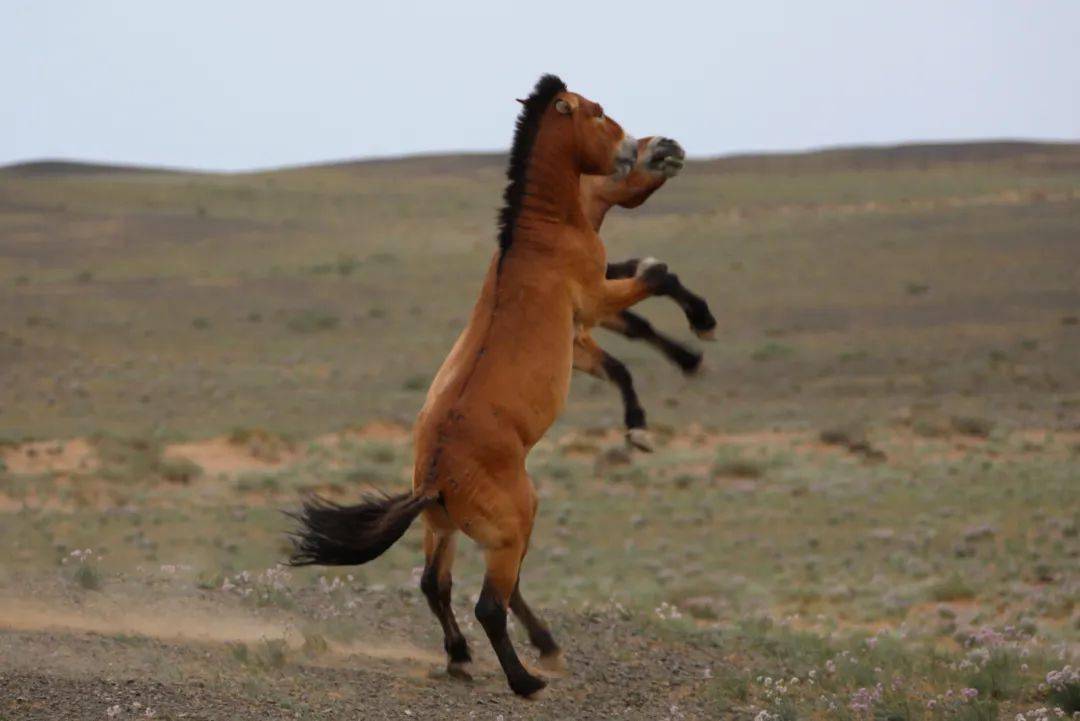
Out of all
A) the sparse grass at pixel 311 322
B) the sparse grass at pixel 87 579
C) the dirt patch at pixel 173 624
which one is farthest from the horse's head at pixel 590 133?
the sparse grass at pixel 311 322

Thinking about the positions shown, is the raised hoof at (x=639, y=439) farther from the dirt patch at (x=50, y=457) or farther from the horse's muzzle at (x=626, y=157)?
the dirt patch at (x=50, y=457)

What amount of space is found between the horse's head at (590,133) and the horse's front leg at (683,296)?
497 mm

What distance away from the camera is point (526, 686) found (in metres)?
8.62

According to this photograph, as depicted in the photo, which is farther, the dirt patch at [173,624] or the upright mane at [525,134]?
the dirt patch at [173,624]

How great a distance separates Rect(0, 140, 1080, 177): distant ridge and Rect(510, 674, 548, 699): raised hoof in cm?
8073

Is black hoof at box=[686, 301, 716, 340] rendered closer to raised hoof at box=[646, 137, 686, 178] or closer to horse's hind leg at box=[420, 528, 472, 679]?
raised hoof at box=[646, 137, 686, 178]

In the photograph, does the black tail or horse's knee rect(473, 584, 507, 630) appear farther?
the black tail

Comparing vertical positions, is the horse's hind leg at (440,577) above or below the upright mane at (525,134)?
below

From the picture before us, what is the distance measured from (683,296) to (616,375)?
55cm

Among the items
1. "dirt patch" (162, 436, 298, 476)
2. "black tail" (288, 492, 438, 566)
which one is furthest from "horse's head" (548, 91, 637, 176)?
"dirt patch" (162, 436, 298, 476)

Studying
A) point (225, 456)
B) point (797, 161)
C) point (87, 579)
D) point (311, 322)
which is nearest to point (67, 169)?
point (797, 161)

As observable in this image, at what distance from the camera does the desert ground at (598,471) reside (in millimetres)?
9453

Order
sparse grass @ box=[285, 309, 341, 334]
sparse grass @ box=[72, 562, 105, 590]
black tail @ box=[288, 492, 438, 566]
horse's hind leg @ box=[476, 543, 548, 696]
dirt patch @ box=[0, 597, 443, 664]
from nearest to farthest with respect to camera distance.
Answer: horse's hind leg @ box=[476, 543, 548, 696]
black tail @ box=[288, 492, 438, 566]
dirt patch @ box=[0, 597, 443, 664]
sparse grass @ box=[72, 562, 105, 590]
sparse grass @ box=[285, 309, 341, 334]

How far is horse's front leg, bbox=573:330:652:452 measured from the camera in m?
9.22
